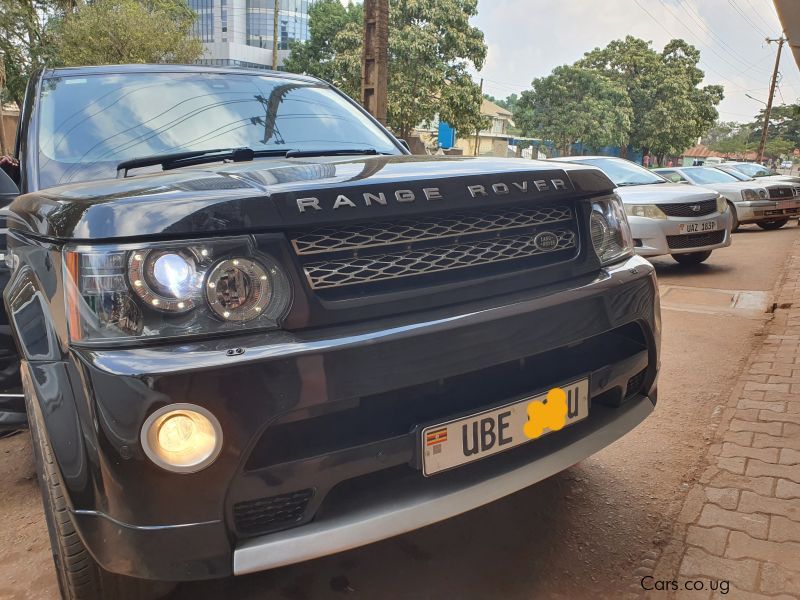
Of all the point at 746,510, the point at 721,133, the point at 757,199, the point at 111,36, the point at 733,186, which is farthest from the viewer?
the point at 721,133

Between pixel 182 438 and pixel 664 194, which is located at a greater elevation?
pixel 664 194

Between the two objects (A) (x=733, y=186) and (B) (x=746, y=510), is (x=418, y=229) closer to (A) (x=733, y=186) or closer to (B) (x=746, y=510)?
(B) (x=746, y=510)

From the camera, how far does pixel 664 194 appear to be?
24.7 feet

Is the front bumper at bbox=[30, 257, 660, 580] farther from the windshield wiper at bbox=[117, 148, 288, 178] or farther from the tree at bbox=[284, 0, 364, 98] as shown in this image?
the tree at bbox=[284, 0, 364, 98]

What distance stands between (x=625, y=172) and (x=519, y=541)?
24.5ft

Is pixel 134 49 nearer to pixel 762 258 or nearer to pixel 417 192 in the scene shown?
pixel 762 258

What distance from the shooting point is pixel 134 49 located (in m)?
19.7

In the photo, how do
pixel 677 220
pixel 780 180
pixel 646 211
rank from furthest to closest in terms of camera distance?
pixel 780 180
pixel 646 211
pixel 677 220

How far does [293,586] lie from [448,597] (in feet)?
1.63

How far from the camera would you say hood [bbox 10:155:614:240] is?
54.7 inches

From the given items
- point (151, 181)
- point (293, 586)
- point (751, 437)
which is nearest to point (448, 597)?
point (293, 586)

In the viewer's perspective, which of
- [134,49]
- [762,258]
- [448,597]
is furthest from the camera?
[134,49]

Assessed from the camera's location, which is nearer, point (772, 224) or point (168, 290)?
point (168, 290)

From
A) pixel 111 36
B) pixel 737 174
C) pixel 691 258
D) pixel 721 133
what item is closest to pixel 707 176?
pixel 737 174
